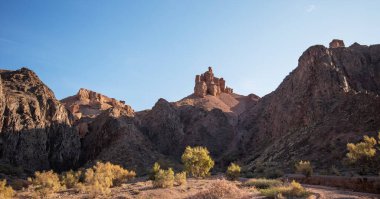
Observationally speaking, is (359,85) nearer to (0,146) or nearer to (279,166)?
(279,166)

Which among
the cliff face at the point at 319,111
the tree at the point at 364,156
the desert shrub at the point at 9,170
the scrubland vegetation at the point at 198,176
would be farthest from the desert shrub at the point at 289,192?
the desert shrub at the point at 9,170

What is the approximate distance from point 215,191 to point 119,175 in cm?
1703

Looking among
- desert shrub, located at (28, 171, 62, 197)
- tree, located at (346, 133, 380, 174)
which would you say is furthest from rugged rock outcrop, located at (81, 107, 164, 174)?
tree, located at (346, 133, 380, 174)

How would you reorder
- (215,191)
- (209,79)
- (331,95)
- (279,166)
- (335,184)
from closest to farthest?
(215,191)
(335,184)
(279,166)
(331,95)
(209,79)

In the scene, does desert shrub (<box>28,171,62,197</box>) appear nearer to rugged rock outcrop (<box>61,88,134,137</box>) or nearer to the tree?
the tree

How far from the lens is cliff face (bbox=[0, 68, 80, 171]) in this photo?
5144 centimetres

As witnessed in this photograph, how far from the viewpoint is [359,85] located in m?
64.2

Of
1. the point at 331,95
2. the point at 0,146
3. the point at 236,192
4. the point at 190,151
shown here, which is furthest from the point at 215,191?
the point at 331,95

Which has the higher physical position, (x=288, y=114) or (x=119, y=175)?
(x=288, y=114)

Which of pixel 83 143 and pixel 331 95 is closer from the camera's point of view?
pixel 331 95

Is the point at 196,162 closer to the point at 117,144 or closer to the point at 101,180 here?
the point at 101,180

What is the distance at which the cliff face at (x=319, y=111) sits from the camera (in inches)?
1769

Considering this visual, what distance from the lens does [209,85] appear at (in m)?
110

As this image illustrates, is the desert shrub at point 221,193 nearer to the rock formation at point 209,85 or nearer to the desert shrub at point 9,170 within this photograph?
the desert shrub at point 9,170
